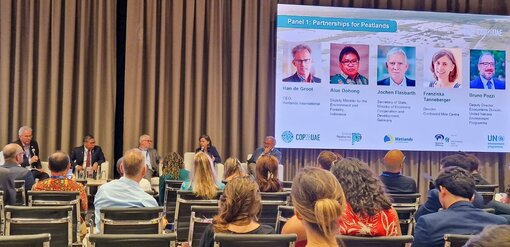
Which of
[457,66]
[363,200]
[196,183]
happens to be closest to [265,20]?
[457,66]

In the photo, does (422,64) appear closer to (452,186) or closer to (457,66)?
(457,66)

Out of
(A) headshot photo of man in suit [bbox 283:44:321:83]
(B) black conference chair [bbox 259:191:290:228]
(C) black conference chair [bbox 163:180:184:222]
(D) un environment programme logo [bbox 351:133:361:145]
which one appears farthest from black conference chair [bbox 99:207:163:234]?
(D) un environment programme logo [bbox 351:133:361:145]

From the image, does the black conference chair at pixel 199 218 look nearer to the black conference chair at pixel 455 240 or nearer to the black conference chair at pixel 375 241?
the black conference chair at pixel 375 241

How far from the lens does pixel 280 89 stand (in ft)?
31.3

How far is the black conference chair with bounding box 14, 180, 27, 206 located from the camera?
5559 mm

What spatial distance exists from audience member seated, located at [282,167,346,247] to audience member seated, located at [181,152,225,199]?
8.14 ft

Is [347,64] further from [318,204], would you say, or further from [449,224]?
[318,204]

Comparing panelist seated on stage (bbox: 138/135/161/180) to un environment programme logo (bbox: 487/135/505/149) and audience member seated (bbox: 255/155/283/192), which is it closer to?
audience member seated (bbox: 255/155/283/192)

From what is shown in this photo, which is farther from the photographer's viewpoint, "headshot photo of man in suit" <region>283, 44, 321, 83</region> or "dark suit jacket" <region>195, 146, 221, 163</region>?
"headshot photo of man in suit" <region>283, 44, 321, 83</region>

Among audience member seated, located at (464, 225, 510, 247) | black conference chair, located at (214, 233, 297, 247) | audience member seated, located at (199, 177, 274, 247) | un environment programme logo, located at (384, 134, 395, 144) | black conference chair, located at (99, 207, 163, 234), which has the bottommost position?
black conference chair, located at (99, 207, 163, 234)

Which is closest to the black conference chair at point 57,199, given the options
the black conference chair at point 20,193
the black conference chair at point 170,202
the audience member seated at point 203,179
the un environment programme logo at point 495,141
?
the audience member seated at point 203,179

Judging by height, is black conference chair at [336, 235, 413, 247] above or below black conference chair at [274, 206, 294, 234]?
above

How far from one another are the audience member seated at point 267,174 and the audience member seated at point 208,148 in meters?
4.29

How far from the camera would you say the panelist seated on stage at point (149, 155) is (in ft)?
30.2
